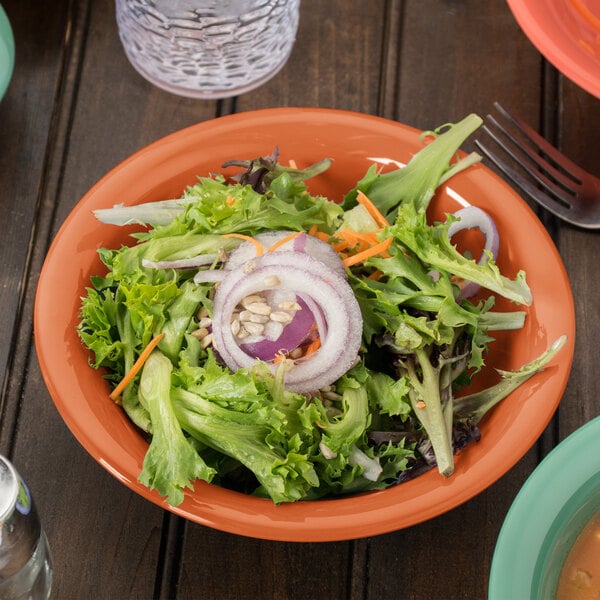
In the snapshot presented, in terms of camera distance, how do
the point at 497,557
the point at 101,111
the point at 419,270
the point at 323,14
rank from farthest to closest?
the point at 323,14, the point at 101,111, the point at 419,270, the point at 497,557

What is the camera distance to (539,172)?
5.87 ft

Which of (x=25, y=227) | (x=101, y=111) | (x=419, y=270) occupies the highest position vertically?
(x=419, y=270)

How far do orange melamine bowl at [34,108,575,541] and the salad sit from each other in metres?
0.03

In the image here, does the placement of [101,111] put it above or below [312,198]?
below

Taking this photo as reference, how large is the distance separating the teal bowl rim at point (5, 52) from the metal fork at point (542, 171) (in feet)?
2.88

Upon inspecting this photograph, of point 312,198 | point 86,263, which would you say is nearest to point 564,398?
point 312,198

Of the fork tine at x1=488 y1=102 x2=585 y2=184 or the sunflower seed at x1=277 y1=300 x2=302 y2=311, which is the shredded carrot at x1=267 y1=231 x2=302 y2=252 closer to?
the sunflower seed at x1=277 y1=300 x2=302 y2=311

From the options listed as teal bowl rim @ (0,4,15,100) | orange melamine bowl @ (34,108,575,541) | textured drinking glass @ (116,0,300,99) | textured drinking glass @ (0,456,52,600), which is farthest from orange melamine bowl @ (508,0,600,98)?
textured drinking glass @ (0,456,52,600)

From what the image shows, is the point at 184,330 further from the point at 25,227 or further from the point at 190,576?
the point at 25,227

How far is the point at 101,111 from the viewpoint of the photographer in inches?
73.8

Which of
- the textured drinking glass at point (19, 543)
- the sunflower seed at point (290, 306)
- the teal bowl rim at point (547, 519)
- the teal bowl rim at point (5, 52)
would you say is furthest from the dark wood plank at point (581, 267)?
the teal bowl rim at point (5, 52)

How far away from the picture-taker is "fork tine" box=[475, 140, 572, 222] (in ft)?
5.74

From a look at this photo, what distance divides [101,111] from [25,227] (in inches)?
11.3

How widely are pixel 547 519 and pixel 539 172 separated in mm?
831
